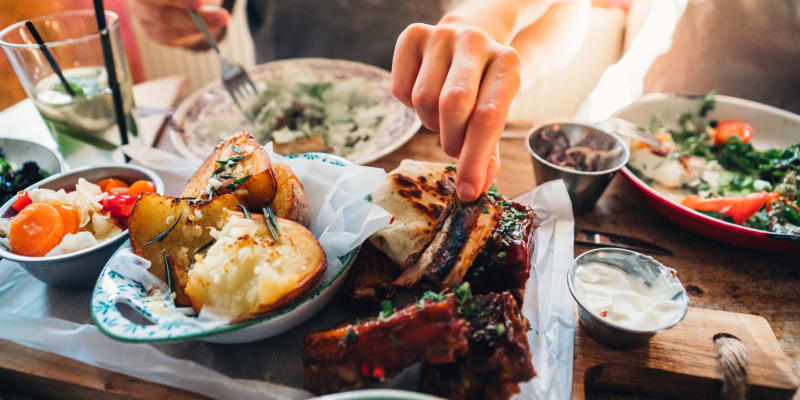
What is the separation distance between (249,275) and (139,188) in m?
0.86

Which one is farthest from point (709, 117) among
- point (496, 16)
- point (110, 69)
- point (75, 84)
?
point (75, 84)

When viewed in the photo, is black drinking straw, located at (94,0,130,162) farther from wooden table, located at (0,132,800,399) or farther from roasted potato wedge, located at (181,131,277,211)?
wooden table, located at (0,132,800,399)

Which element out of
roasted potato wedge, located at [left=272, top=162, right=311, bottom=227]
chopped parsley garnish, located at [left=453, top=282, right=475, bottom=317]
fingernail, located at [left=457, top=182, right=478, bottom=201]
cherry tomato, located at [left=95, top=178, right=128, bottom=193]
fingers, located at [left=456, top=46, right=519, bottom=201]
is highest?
fingers, located at [left=456, top=46, right=519, bottom=201]

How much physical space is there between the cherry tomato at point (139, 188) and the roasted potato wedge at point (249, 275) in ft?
2.20

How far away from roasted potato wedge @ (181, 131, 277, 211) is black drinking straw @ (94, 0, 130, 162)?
86cm

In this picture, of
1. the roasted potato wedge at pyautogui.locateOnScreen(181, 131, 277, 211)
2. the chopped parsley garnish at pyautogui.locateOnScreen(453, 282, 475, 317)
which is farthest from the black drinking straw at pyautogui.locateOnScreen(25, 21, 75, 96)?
the chopped parsley garnish at pyautogui.locateOnScreen(453, 282, 475, 317)

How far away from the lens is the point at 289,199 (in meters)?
1.51

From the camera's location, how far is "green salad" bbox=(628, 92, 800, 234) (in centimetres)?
198

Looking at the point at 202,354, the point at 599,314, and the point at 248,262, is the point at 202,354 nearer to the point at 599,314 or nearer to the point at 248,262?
the point at 248,262

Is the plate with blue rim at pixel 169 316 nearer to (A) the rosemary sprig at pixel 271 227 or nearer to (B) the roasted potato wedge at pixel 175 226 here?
(B) the roasted potato wedge at pixel 175 226

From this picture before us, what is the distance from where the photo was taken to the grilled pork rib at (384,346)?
1149 mm

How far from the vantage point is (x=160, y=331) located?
46.0 inches

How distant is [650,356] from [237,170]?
59.0 inches

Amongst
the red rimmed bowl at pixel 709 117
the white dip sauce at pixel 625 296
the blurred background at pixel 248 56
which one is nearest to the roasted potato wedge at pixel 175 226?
the white dip sauce at pixel 625 296
